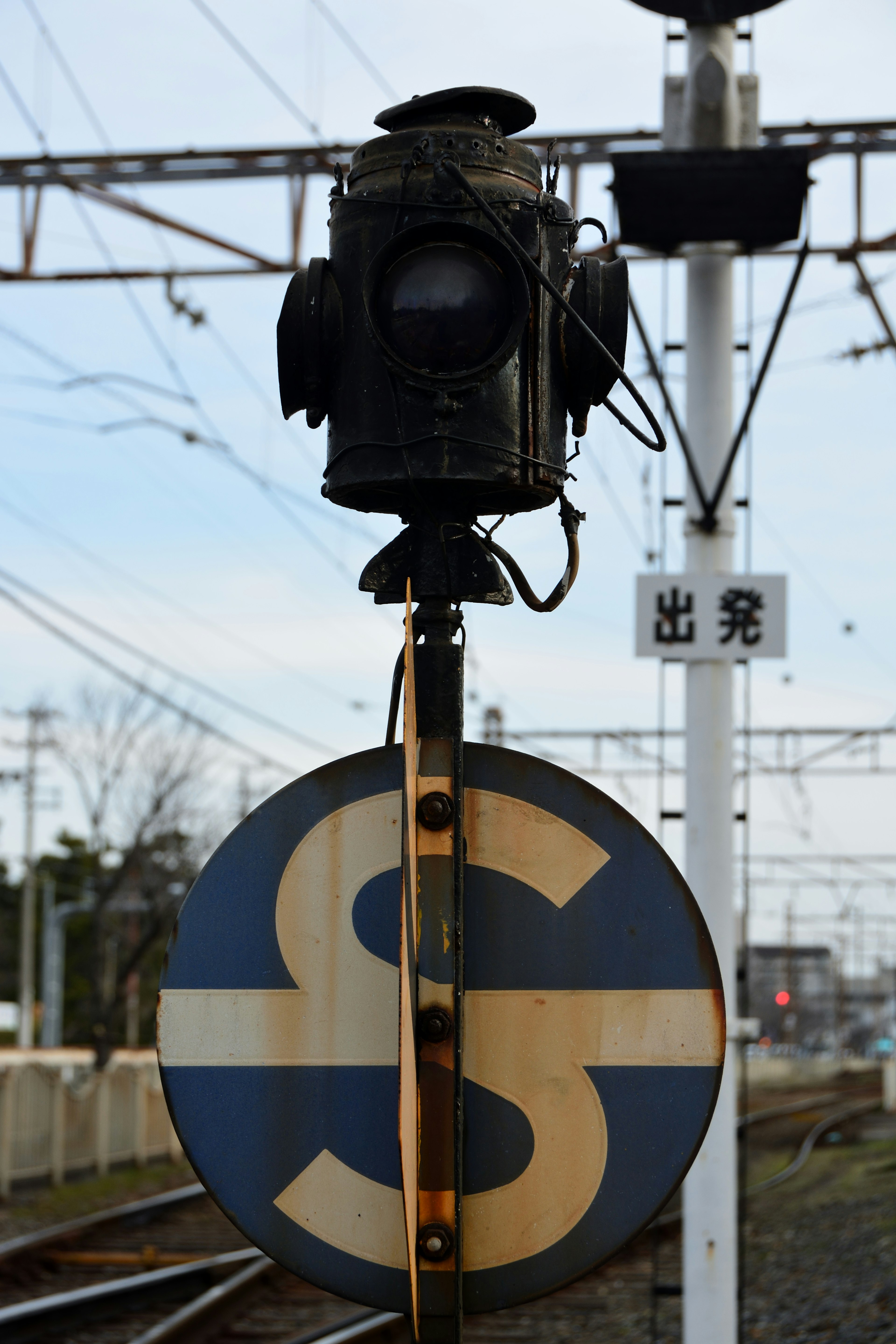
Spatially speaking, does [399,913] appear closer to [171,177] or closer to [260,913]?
[260,913]

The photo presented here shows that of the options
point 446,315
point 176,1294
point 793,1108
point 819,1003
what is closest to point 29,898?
point 793,1108

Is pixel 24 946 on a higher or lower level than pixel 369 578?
lower

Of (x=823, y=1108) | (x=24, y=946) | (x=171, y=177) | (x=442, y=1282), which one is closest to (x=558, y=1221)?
(x=442, y=1282)

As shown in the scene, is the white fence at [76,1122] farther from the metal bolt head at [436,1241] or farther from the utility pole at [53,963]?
the utility pole at [53,963]

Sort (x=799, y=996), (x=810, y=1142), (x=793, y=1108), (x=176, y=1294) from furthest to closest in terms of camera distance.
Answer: (x=799, y=996) < (x=793, y=1108) < (x=810, y=1142) < (x=176, y=1294)

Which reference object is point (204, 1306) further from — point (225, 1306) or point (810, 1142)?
point (810, 1142)

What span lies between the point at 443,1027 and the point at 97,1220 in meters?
13.4

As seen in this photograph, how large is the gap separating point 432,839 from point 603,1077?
37 cm

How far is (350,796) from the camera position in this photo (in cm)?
202

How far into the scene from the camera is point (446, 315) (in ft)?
6.79

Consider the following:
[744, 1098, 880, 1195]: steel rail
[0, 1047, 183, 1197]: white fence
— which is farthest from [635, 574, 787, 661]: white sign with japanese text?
[0, 1047, 183, 1197]: white fence

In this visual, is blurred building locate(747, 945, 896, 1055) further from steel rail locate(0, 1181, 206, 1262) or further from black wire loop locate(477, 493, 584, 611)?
black wire loop locate(477, 493, 584, 611)

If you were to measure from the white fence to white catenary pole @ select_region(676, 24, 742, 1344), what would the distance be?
9.81 metres

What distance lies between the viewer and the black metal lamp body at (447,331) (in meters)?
2.07
